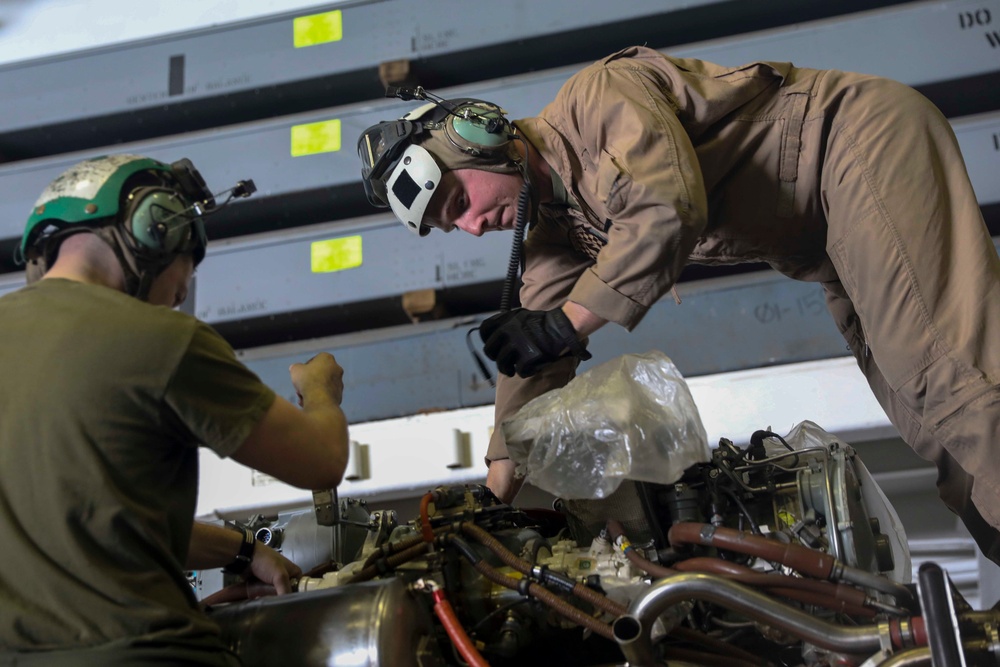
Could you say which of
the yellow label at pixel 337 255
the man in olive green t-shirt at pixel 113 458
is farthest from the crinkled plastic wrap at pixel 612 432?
the yellow label at pixel 337 255

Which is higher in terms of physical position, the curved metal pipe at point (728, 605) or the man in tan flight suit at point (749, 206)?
the man in tan flight suit at point (749, 206)

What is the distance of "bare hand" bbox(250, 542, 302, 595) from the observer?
5.41ft

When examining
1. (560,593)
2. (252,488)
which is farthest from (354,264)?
(560,593)

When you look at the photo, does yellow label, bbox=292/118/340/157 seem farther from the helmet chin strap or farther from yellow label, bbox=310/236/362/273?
the helmet chin strap

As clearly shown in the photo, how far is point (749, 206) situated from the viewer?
1.90 m

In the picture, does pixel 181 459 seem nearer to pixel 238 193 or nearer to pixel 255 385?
pixel 255 385

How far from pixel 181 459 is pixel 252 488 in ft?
6.70

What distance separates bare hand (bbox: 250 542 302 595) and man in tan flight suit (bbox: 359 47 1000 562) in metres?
0.53

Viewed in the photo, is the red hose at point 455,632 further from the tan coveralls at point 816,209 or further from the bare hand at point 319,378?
the tan coveralls at point 816,209

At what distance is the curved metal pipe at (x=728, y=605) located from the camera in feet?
4.21

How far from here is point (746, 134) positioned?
6.07ft

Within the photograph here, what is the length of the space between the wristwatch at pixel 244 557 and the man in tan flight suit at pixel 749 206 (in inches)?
21.9

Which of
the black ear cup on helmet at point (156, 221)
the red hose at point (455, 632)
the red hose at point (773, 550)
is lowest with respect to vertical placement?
the red hose at point (455, 632)

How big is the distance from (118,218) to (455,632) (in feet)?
2.55
